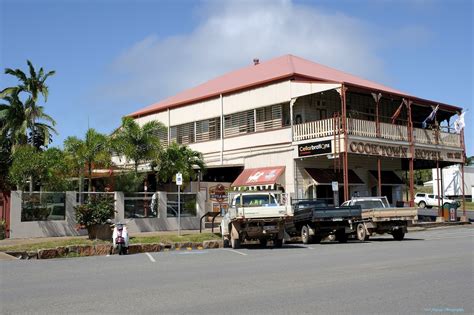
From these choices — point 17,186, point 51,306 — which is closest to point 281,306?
point 51,306

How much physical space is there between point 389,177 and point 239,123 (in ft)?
36.2

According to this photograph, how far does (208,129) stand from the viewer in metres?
37.7

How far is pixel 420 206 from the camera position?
58469mm

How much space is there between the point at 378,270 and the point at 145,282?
16.0 feet

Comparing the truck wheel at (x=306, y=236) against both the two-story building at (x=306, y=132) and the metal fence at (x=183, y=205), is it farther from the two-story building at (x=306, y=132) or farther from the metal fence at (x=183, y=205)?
the metal fence at (x=183, y=205)

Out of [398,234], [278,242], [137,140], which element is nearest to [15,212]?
[137,140]

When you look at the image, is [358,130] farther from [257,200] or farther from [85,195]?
[85,195]

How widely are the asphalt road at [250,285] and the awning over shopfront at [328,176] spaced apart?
53.8 ft

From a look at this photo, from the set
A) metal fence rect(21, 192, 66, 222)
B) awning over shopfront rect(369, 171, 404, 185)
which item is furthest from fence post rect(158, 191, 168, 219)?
awning over shopfront rect(369, 171, 404, 185)

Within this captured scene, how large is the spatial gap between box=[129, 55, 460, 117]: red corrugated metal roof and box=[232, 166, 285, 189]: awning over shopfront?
5331 mm

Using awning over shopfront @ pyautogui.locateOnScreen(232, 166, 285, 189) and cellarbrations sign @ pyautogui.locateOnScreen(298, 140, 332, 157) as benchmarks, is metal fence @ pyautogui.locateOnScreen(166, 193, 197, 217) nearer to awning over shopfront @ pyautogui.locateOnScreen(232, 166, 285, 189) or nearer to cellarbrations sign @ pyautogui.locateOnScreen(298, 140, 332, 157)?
awning over shopfront @ pyautogui.locateOnScreen(232, 166, 285, 189)

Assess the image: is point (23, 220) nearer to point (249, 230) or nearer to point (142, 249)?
point (142, 249)

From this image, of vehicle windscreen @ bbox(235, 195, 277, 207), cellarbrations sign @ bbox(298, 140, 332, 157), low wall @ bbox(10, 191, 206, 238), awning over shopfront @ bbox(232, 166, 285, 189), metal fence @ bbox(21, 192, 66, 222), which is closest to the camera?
vehicle windscreen @ bbox(235, 195, 277, 207)

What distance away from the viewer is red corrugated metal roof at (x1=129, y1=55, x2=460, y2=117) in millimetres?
33781
